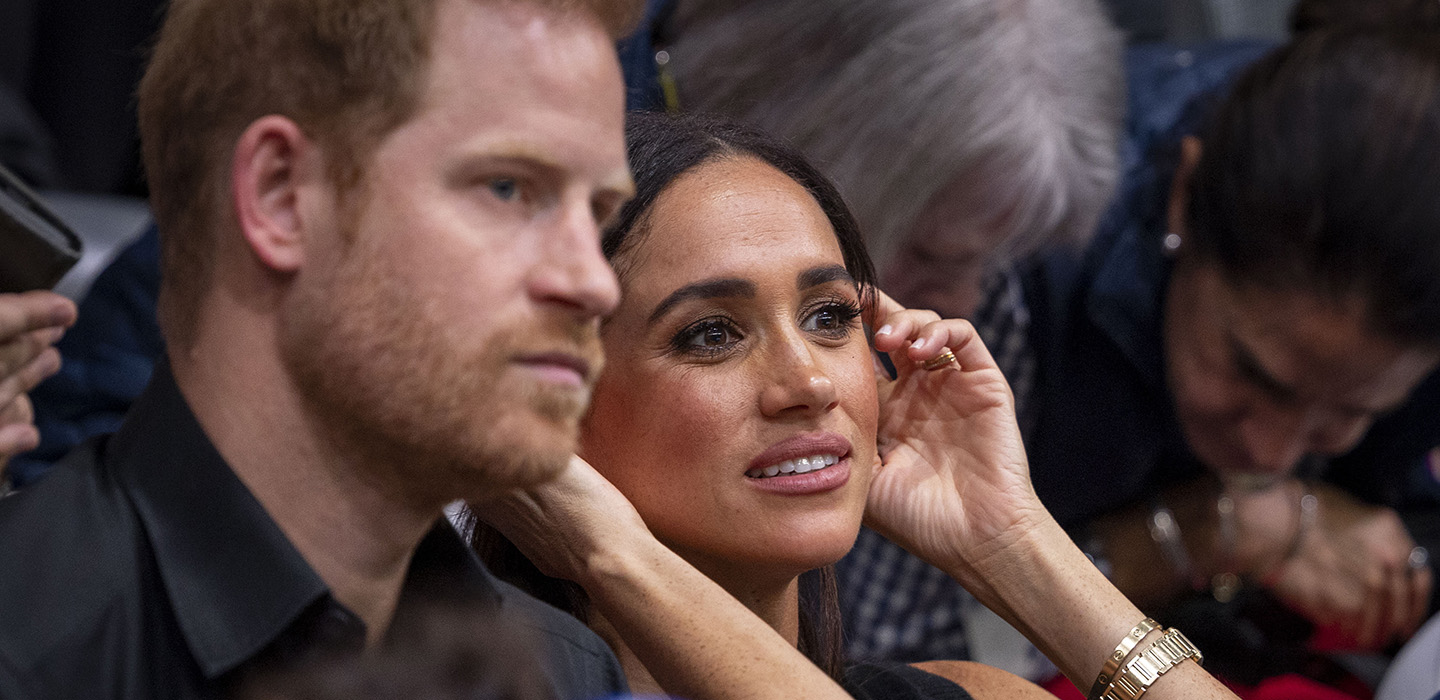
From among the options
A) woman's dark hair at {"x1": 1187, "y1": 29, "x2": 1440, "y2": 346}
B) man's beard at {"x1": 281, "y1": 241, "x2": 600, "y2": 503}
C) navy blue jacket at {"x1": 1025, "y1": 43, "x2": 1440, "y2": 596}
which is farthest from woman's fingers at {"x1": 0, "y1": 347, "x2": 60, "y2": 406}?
woman's dark hair at {"x1": 1187, "y1": 29, "x2": 1440, "y2": 346}

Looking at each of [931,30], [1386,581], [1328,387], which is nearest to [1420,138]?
[1328,387]

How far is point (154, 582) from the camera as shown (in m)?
0.76

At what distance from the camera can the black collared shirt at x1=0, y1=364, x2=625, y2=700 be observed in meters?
0.72

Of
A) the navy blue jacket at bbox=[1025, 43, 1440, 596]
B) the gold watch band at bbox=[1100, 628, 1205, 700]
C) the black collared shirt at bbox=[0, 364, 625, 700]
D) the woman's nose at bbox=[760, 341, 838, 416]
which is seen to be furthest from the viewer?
the navy blue jacket at bbox=[1025, 43, 1440, 596]

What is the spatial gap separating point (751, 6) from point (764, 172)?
0.75 m

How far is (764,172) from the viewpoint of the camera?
1.20 meters

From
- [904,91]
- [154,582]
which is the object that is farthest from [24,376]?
[904,91]

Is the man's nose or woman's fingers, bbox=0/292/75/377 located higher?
the man's nose

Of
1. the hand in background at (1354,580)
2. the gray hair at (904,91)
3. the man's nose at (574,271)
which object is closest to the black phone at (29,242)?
the man's nose at (574,271)

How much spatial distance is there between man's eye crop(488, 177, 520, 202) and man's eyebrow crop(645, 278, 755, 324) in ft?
1.23

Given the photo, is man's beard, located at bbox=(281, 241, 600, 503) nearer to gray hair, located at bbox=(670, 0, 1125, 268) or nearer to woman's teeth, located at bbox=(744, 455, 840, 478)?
woman's teeth, located at bbox=(744, 455, 840, 478)

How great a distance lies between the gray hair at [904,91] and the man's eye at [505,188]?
3.34 ft

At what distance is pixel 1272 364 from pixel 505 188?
148cm

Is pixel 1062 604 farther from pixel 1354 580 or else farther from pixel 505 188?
pixel 1354 580
